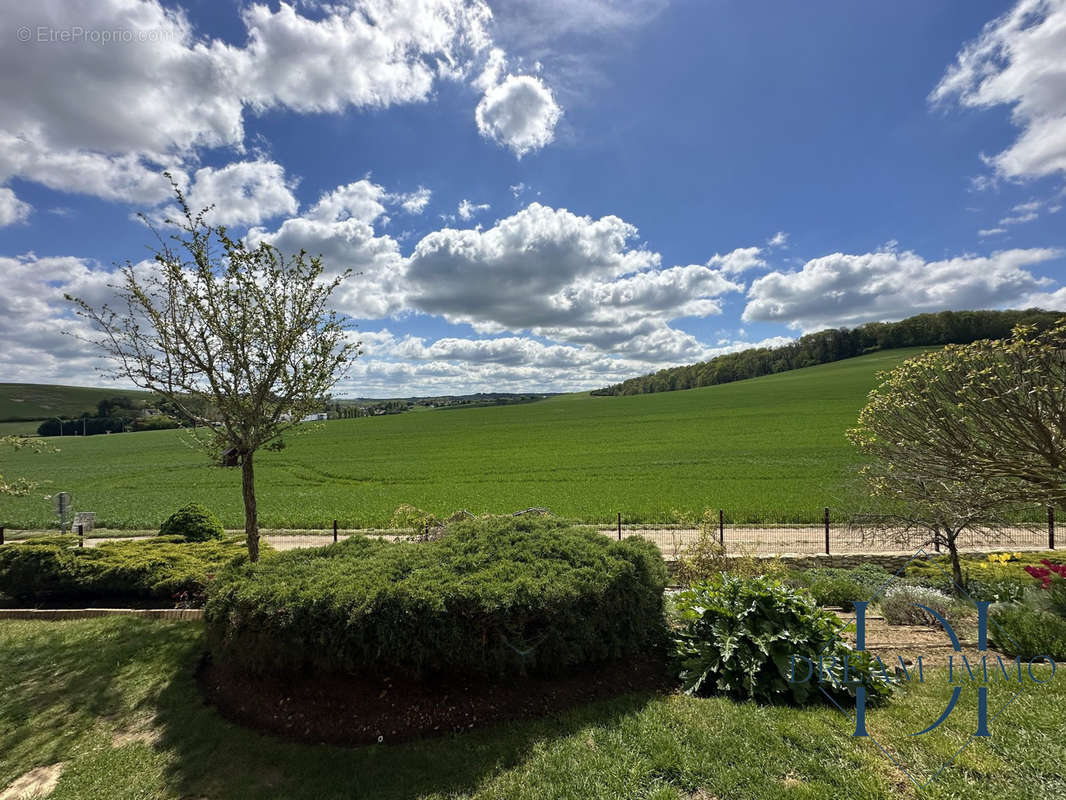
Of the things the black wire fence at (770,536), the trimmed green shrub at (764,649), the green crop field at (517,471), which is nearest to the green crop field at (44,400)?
the green crop field at (517,471)

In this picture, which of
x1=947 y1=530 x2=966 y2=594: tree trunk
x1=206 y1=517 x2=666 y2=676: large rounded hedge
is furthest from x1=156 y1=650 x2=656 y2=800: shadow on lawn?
x1=947 y1=530 x2=966 y2=594: tree trunk

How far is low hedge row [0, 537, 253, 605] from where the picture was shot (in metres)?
7.80

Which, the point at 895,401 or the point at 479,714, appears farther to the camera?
the point at 895,401

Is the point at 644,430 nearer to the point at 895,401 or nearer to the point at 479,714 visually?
the point at 895,401

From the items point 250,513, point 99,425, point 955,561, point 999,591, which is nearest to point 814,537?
point 955,561

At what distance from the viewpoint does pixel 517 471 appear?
107 feet

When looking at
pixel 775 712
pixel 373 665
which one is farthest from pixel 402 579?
pixel 775 712

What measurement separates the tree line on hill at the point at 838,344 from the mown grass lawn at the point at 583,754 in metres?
97.7

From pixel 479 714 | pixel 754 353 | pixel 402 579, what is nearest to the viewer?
pixel 479 714

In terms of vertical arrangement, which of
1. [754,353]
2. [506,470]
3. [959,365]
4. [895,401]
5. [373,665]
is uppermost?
[754,353]

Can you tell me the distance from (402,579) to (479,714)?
1582 mm

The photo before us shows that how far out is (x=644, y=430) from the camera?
52.5m

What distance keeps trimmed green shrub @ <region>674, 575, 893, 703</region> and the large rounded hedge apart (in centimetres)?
61

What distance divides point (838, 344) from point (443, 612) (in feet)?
399
